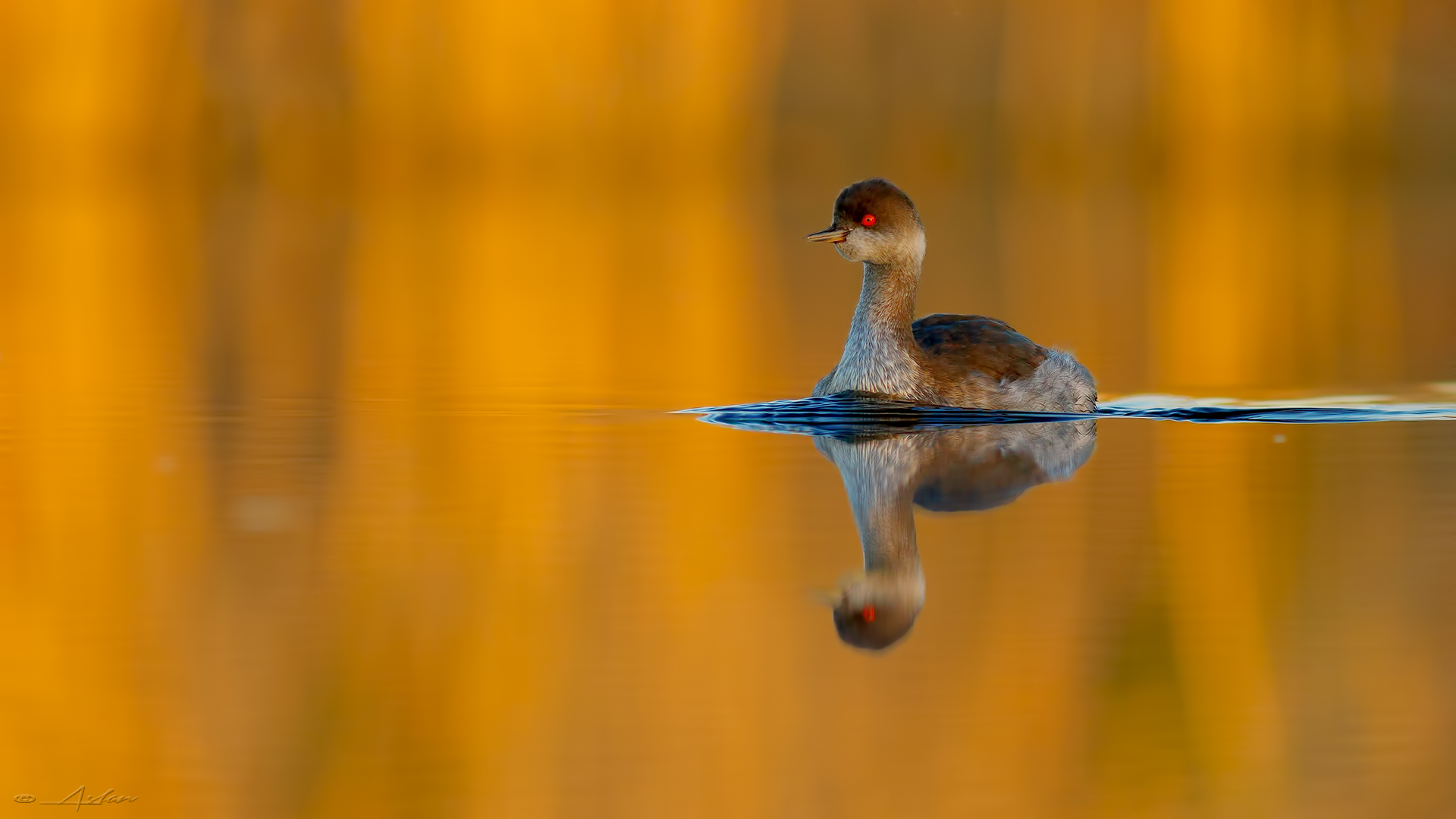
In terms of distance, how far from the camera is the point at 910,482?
965 cm

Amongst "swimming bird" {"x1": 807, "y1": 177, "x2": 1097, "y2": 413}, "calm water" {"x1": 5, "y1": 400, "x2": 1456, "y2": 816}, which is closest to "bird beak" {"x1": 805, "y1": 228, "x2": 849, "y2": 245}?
"swimming bird" {"x1": 807, "y1": 177, "x2": 1097, "y2": 413}

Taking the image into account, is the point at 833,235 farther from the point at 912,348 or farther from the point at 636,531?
the point at 636,531

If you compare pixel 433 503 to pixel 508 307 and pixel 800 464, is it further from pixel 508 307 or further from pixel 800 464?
pixel 508 307

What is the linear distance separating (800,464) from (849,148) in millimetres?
57389

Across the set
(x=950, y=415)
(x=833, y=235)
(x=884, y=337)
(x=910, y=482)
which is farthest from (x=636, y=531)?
(x=833, y=235)

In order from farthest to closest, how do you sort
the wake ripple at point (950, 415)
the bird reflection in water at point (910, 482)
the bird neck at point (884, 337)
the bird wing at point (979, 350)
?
the bird wing at point (979, 350)
the bird neck at point (884, 337)
the wake ripple at point (950, 415)
the bird reflection in water at point (910, 482)

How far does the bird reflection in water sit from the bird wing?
429 millimetres

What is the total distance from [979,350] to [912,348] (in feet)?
1.36

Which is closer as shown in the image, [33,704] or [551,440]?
[33,704]

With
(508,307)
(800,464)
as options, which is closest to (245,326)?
(508,307)

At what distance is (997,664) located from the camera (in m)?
6.49

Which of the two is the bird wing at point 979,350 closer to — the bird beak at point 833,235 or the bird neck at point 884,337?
the bird neck at point 884,337

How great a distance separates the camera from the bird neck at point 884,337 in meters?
12.0
